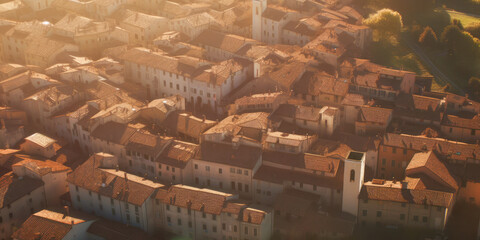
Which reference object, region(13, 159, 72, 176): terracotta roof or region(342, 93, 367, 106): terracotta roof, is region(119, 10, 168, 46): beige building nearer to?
region(13, 159, 72, 176): terracotta roof

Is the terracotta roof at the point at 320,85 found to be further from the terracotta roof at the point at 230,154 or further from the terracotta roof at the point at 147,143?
the terracotta roof at the point at 147,143

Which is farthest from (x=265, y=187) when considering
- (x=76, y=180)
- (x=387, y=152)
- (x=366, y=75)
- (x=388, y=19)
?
(x=388, y=19)

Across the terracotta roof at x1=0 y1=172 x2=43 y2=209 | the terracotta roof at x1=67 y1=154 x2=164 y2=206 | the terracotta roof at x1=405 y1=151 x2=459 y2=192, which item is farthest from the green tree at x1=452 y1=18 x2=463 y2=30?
the terracotta roof at x1=0 y1=172 x2=43 y2=209

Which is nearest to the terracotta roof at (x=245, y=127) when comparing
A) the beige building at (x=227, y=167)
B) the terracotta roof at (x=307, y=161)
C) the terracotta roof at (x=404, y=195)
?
the beige building at (x=227, y=167)

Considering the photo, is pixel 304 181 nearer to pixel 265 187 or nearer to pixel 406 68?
pixel 265 187

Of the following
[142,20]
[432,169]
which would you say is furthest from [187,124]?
[142,20]

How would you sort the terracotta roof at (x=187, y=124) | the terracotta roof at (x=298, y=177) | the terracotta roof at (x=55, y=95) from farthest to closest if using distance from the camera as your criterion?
the terracotta roof at (x=55, y=95), the terracotta roof at (x=187, y=124), the terracotta roof at (x=298, y=177)

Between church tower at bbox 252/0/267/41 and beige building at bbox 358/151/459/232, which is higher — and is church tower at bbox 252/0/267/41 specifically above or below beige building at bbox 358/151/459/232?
above
